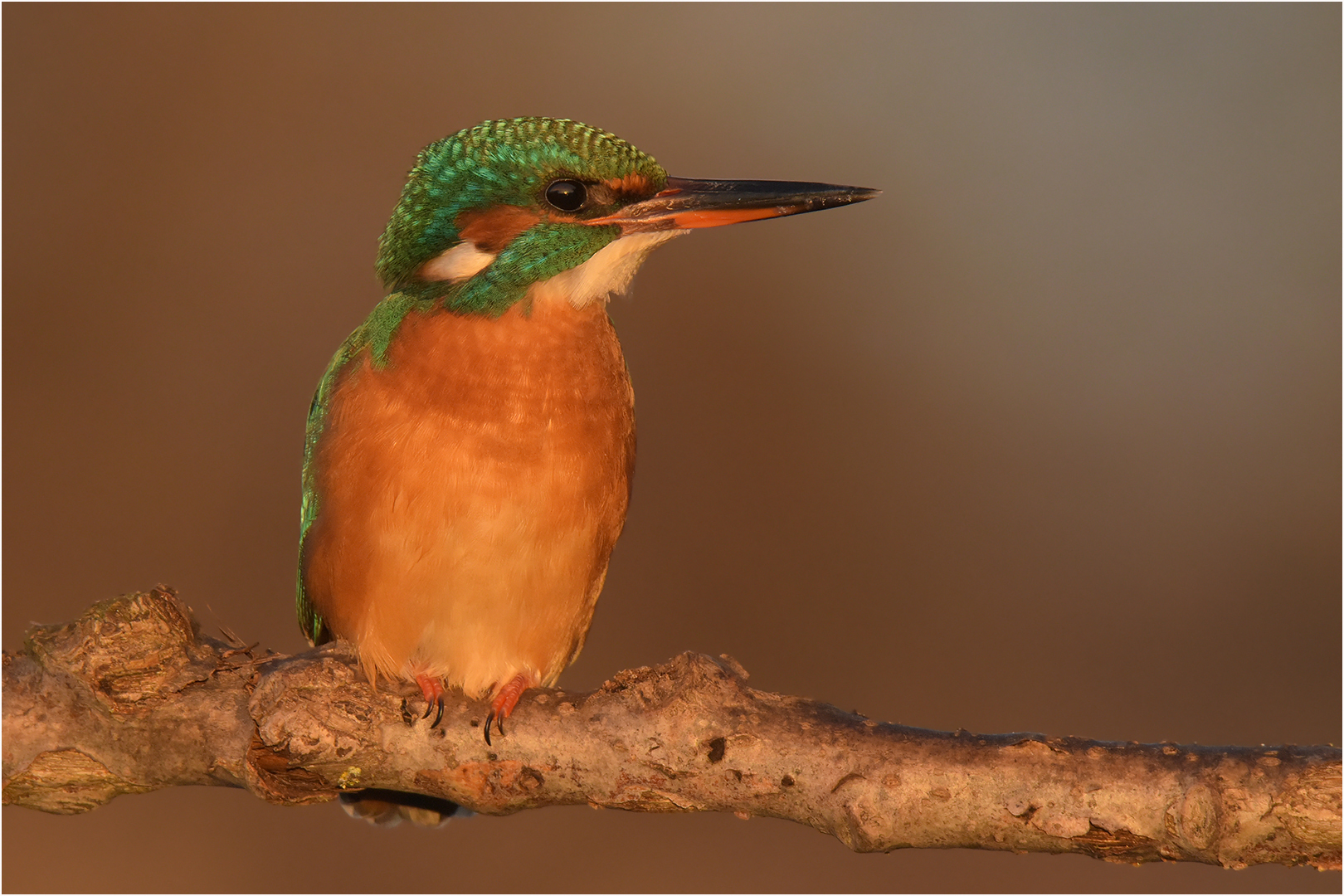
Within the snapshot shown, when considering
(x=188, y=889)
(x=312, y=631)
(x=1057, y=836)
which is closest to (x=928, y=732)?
(x=1057, y=836)

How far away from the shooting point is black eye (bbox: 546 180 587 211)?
1779mm

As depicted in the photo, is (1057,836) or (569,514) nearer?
(1057,836)

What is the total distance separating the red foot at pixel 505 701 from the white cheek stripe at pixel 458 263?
2.31 feet

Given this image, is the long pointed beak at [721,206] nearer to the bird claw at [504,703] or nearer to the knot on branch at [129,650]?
the bird claw at [504,703]

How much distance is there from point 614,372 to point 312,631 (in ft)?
2.81

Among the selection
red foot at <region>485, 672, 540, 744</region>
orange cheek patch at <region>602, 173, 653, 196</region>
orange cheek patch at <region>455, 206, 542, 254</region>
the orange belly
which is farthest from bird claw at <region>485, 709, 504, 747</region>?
orange cheek patch at <region>602, 173, 653, 196</region>

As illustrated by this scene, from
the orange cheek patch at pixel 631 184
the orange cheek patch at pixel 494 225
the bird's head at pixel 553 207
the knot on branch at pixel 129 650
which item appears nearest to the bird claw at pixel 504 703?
the knot on branch at pixel 129 650

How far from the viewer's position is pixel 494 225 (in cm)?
180

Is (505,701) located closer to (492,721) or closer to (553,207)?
(492,721)

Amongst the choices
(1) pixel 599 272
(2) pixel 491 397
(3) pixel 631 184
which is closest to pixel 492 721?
(2) pixel 491 397

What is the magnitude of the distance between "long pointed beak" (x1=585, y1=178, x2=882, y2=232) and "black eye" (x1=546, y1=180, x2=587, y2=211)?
0.13 ft

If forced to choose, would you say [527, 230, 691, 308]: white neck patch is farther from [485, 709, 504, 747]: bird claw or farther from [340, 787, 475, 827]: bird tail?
[340, 787, 475, 827]: bird tail

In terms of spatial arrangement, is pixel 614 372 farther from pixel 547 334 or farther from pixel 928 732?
pixel 928 732

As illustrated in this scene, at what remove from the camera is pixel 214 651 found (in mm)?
1622
